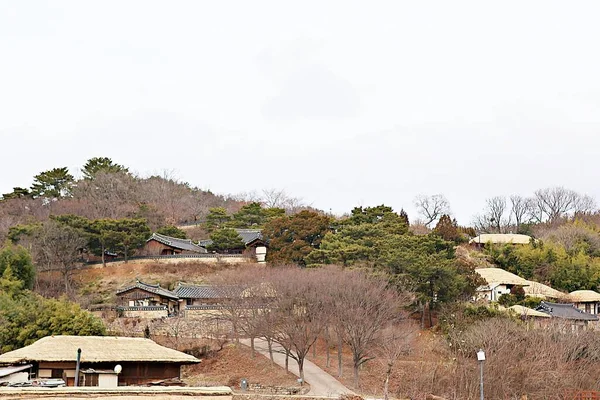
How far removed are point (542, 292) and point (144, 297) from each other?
1996 cm

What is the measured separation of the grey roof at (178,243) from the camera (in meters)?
41.3

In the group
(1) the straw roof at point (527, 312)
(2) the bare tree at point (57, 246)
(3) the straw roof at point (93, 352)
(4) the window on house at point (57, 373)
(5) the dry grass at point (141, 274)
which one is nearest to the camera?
(3) the straw roof at point (93, 352)

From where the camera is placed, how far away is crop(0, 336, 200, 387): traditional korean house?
63.9 ft

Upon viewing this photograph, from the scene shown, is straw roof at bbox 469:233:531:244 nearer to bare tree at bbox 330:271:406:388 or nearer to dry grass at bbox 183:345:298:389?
bare tree at bbox 330:271:406:388

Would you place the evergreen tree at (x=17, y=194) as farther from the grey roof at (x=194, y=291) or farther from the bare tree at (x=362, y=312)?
the bare tree at (x=362, y=312)

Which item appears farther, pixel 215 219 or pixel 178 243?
pixel 215 219

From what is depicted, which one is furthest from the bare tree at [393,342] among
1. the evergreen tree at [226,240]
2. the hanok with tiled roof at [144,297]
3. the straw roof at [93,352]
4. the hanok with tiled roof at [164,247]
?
the hanok with tiled roof at [164,247]

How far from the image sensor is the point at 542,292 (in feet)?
123

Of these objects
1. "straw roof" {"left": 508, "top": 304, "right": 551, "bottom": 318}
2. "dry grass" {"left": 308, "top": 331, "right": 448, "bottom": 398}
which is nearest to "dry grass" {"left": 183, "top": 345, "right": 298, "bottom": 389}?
"dry grass" {"left": 308, "top": 331, "right": 448, "bottom": 398}

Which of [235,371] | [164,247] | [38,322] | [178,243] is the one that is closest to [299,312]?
[235,371]

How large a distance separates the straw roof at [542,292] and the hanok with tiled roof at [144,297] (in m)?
17.6

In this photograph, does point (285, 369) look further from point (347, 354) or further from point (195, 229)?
point (195, 229)

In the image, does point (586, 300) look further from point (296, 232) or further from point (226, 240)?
point (226, 240)

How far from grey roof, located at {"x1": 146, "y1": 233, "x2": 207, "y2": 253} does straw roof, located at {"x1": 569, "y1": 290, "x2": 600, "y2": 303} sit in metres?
20.2
